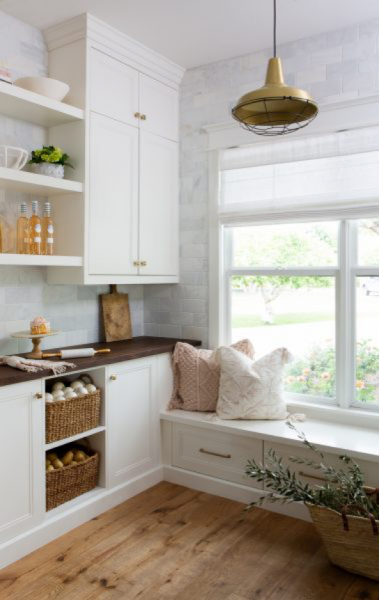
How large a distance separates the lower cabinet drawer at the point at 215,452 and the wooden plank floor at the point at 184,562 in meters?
0.21

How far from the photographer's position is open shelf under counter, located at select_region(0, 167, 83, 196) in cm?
265

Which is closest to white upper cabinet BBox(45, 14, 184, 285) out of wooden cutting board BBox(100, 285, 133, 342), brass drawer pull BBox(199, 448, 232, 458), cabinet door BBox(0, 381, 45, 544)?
wooden cutting board BBox(100, 285, 133, 342)

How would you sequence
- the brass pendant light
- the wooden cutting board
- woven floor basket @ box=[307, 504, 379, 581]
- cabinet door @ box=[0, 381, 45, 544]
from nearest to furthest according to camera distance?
the brass pendant light, woven floor basket @ box=[307, 504, 379, 581], cabinet door @ box=[0, 381, 45, 544], the wooden cutting board

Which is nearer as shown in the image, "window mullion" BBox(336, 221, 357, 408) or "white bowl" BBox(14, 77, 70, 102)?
"white bowl" BBox(14, 77, 70, 102)

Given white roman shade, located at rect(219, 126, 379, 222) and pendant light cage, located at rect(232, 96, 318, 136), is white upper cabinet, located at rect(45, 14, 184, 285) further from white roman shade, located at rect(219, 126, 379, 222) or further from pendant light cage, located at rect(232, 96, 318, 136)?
pendant light cage, located at rect(232, 96, 318, 136)

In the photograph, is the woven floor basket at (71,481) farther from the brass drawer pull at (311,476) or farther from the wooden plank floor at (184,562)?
the brass drawer pull at (311,476)

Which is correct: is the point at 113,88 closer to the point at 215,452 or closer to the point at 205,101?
the point at 205,101

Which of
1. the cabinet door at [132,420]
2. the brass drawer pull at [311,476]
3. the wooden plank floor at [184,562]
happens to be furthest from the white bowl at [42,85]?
the brass drawer pull at [311,476]

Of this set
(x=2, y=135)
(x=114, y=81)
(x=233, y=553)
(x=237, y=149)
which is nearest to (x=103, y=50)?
(x=114, y=81)

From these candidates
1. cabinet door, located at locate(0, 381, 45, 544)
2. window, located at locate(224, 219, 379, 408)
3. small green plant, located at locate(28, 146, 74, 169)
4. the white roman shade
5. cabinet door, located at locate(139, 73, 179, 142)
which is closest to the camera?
cabinet door, located at locate(0, 381, 45, 544)

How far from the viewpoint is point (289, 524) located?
9.23ft

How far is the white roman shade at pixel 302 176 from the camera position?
2.99 metres

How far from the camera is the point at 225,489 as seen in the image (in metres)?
3.13

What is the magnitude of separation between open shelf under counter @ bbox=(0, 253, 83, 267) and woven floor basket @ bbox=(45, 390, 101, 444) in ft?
2.40
